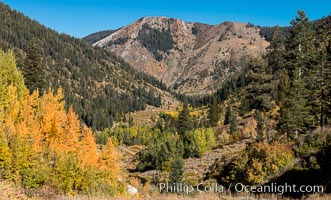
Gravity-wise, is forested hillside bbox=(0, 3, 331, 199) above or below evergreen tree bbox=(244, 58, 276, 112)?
below

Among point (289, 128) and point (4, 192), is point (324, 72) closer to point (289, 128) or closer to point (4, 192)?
point (289, 128)

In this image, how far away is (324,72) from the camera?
2341 inches

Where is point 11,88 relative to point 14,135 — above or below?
above

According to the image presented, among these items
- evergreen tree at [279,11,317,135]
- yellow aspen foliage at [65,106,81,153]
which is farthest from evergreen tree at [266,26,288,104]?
yellow aspen foliage at [65,106,81,153]

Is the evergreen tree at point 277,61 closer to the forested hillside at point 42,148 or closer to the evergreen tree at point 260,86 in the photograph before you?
the evergreen tree at point 260,86

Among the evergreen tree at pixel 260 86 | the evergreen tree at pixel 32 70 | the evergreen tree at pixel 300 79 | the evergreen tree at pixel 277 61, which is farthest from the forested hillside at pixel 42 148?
the evergreen tree at pixel 277 61

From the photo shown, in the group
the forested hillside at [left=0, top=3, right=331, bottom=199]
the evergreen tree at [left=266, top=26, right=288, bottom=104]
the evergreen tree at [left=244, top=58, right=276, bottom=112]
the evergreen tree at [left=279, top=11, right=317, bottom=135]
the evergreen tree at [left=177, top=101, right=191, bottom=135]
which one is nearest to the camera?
the forested hillside at [left=0, top=3, right=331, bottom=199]

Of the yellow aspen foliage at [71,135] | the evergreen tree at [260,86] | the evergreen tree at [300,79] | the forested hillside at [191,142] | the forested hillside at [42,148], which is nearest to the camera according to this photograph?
the forested hillside at [191,142]

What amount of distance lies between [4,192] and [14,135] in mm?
29878

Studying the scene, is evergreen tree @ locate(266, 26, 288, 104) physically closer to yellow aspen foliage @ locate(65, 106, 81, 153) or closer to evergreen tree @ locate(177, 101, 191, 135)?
evergreen tree @ locate(177, 101, 191, 135)

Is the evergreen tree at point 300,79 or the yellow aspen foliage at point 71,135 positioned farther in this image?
the yellow aspen foliage at point 71,135

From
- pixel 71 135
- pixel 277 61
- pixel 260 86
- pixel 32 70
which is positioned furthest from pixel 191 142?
pixel 32 70

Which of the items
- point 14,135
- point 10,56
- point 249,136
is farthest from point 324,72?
point 10,56

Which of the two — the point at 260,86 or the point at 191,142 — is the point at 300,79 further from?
the point at 191,142
